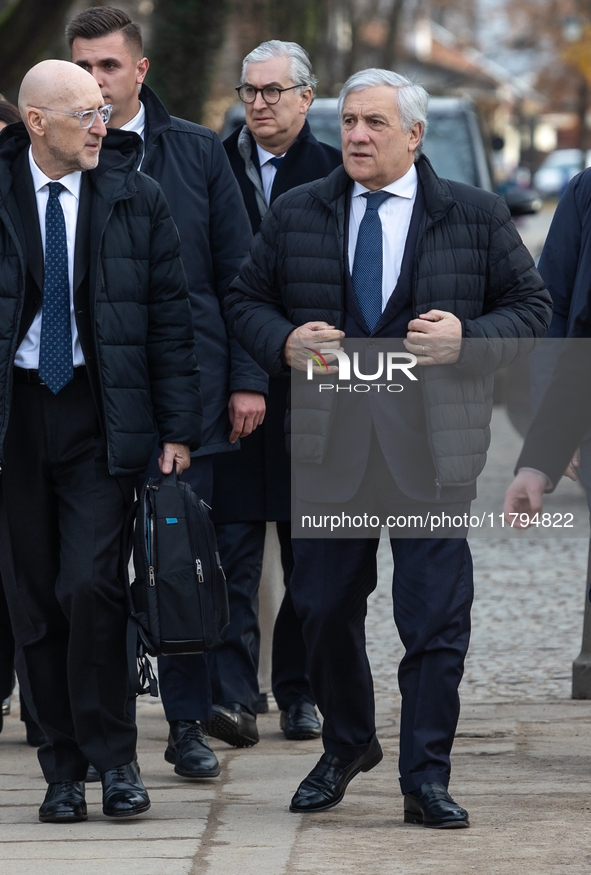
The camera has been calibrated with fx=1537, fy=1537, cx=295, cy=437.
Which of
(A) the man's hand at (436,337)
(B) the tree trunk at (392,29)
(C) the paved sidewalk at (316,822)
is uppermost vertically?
(B) the tree trunk at (392,29)

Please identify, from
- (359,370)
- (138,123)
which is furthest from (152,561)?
(138,123)

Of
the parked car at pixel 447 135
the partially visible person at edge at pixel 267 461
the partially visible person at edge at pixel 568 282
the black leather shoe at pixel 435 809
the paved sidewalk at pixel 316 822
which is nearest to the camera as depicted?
the paved sidewalk at pixel 316 822

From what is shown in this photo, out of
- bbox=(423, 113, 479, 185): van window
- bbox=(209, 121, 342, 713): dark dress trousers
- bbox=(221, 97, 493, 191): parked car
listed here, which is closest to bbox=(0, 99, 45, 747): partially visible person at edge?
bbox=(209, 121, 342, 713): dark dress trousers

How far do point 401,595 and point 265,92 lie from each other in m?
2.13

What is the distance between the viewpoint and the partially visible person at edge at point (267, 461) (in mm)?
5559

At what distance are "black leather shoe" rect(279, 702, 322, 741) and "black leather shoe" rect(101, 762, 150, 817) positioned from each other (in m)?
1.18

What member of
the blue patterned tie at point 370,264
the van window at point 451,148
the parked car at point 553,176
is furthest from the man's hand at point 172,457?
the parked car at point 553,176

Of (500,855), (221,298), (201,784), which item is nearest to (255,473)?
(221,298)

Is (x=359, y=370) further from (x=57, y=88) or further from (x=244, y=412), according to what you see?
(x=57, y=88)

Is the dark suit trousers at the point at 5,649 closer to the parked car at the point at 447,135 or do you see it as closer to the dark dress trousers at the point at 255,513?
the dark dress trousers at the point at 255,513

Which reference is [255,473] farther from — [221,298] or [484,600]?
[484,600]

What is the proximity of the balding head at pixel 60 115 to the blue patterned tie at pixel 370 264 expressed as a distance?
31.2 inches

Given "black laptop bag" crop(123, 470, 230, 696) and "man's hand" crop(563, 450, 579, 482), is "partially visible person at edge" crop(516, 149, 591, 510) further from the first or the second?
"black laptop bag" crop(123, 470, 230, 696)

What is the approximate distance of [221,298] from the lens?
17.4 ft
